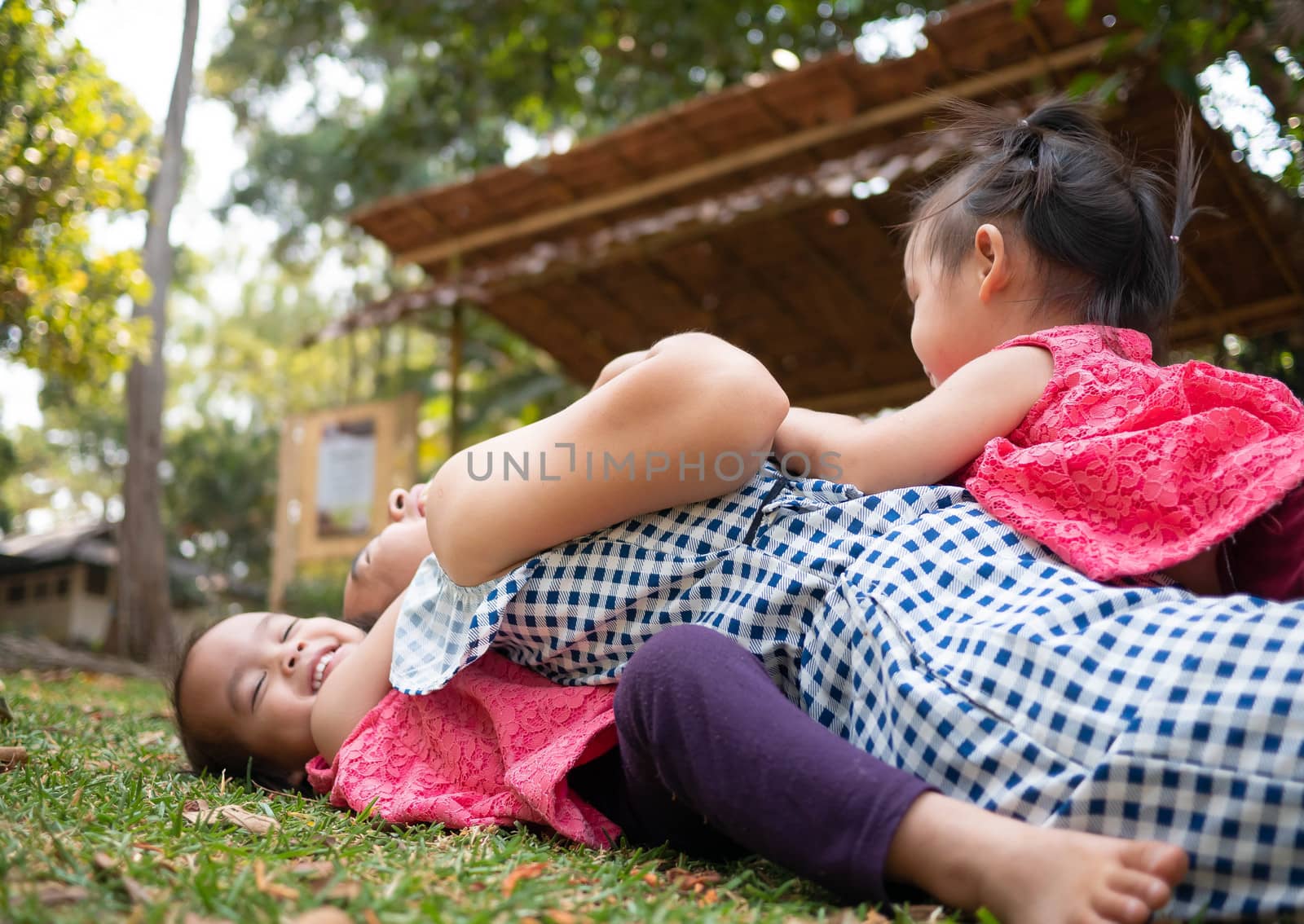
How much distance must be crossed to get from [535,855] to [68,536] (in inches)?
583

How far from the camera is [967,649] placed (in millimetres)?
1133

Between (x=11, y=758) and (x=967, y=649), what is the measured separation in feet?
5.03

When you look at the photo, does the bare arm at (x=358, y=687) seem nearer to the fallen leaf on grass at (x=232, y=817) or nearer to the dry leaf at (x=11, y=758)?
the fallen leaf on grass at (x=232, y=817)

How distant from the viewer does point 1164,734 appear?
983mm

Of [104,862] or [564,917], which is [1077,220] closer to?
[564,917]

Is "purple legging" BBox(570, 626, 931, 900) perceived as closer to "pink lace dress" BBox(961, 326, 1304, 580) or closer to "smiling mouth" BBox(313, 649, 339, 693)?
"pink lace dress" BBox(961, 326, 1304, 580)

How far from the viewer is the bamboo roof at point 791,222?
3855 mm

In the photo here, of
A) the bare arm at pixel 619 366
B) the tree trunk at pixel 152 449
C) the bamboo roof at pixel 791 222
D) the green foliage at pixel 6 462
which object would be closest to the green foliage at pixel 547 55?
the bamboo roof at pixel 791 222

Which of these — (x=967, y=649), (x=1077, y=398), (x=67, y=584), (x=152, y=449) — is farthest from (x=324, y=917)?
(x=67, y=584)

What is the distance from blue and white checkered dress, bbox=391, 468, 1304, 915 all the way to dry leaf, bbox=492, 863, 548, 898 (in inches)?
13.0

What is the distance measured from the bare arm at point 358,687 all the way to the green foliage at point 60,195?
8.78 ft

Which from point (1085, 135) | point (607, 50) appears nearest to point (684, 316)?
point (607, 50)

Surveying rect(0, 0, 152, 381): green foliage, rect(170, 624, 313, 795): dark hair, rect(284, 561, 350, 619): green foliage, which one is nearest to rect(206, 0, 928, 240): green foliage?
rect(0, 0, 152, 381): green foliage

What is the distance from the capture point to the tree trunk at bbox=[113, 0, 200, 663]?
22.3 ft
